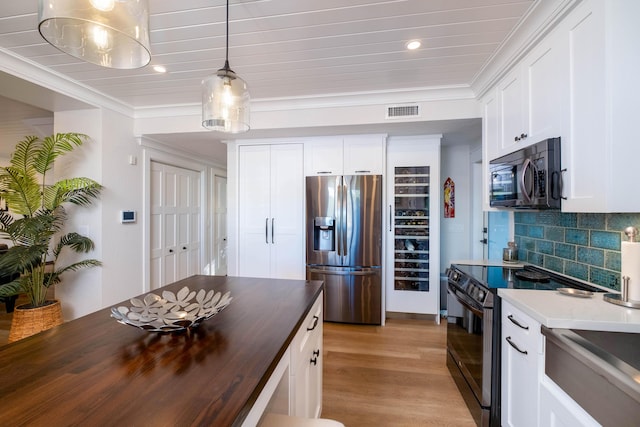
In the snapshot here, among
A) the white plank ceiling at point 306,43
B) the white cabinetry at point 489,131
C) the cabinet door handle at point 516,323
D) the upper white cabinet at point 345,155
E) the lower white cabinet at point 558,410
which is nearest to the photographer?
the lower white cabinet at point 558,410

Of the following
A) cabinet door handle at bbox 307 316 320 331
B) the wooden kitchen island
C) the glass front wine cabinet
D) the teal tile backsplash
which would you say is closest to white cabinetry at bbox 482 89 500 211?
the teal tile backsplash

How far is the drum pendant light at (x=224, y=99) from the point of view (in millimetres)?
1570

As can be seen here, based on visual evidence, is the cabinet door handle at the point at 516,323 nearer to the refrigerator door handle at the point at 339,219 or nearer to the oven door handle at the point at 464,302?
the oven door handle at the point at 464,302

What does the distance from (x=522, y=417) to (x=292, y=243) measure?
8.82ft

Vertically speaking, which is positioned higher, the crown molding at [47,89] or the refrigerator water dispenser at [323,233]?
the crown molding at [47,89]

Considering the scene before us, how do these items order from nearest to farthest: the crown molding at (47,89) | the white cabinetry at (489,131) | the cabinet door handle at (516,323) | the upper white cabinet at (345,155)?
the cabinet door handle at (516,323)
the crown molding at (47,89)
the white cabinetry at (489,131)
the upper white cabinet at (345,155)

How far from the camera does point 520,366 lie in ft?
4.75

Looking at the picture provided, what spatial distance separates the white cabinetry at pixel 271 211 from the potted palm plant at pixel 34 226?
160 centimetres

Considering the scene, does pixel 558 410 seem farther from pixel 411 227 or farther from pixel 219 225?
pixel 219 225

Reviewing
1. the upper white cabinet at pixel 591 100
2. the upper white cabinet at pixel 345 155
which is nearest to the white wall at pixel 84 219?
the upper white cabinet at pixel 345 155

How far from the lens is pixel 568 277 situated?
1921mm

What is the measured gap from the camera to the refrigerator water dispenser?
3.46 meters

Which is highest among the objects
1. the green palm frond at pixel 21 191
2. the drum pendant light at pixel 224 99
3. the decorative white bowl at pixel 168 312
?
the drum pendant light at pixel 224 99

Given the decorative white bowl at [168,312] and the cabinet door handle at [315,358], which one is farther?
the cabinet door handle at [315,358]
